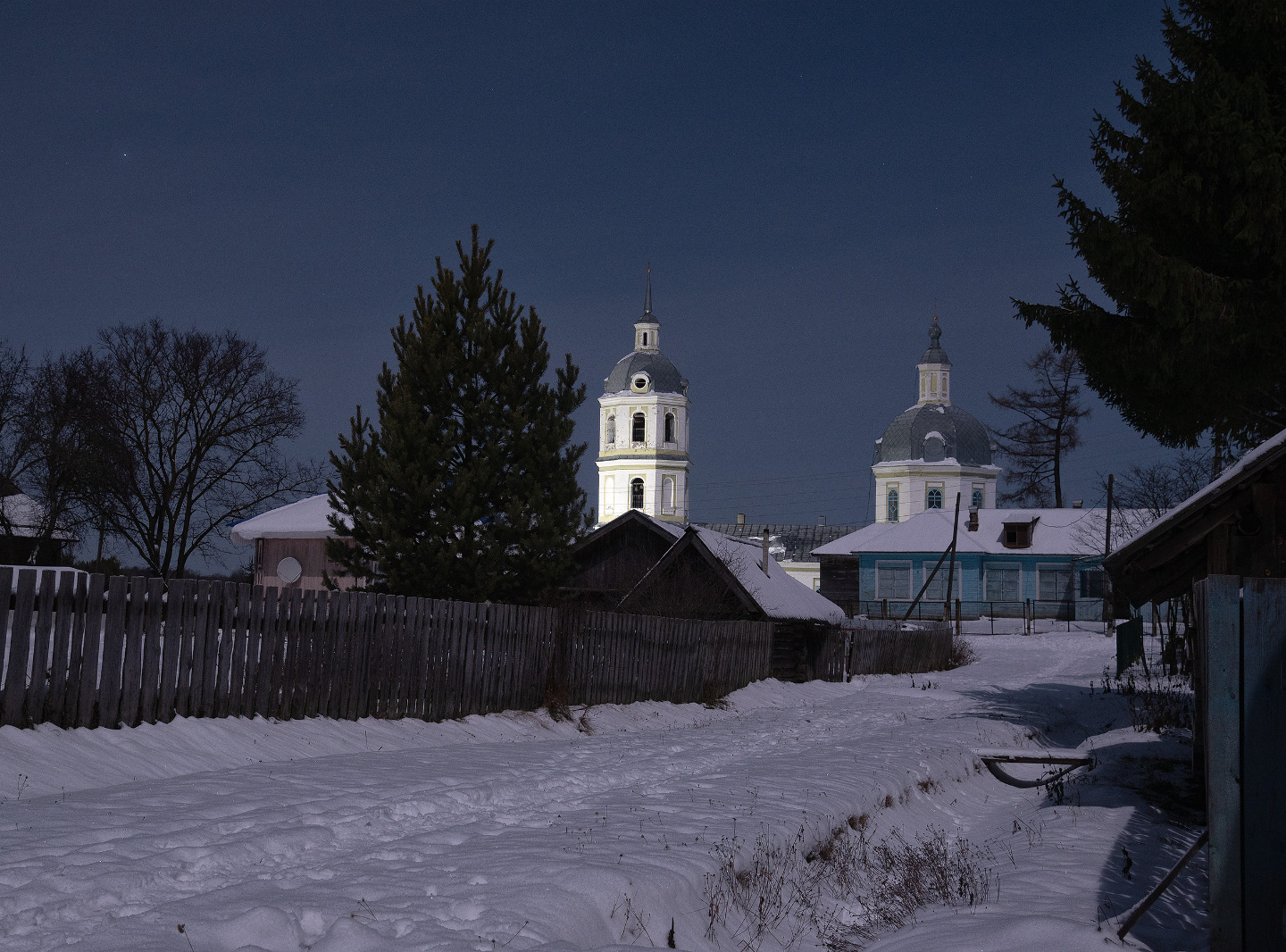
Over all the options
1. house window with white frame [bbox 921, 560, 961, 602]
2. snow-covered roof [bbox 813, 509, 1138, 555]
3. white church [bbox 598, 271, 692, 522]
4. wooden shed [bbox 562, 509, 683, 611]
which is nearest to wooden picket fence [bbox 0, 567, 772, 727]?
wooden shed [bbox 562, 509, 683, 611]

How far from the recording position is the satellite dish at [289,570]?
121 feet

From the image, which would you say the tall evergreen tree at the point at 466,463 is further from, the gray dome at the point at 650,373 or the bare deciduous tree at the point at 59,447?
the gray dome at the point at 650,373

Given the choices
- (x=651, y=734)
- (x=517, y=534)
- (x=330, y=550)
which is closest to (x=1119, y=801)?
(x=651, y=734)

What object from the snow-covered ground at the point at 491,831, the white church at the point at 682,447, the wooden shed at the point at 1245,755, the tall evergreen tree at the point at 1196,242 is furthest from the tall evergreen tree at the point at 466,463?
the white church at the point at 682,447

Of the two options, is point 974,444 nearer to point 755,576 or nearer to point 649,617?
point 755,576

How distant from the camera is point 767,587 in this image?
2641 cm

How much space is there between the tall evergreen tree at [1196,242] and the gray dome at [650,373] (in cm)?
8638

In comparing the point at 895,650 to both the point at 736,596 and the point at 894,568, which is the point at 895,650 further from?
the point at 894,568

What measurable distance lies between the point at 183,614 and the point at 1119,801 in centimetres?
834

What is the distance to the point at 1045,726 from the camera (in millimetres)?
17047

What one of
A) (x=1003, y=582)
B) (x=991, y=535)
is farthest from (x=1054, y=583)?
(x=991, y=535)

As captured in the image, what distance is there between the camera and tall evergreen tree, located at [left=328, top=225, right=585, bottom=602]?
19906 mm

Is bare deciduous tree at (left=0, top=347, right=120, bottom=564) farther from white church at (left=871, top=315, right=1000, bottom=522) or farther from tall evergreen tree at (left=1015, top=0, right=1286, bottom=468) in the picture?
white church at (left=871, top=315, right=1000, bottom=522)

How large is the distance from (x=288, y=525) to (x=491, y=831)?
1229 inches
